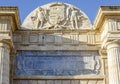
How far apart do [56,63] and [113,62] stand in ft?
7.83

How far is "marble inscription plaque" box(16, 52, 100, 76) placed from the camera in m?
14.4

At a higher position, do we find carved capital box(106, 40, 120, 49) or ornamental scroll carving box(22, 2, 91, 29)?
ornamental scroll carving box(22, 2, 91, 29)

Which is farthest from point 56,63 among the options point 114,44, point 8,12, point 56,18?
point 8,12

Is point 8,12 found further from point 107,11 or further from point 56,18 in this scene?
point 107,11

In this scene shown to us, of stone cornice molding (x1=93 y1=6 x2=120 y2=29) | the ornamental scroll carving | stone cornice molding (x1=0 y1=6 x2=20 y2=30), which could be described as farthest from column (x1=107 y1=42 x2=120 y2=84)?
stone cornice molding (x1=0 y1=6 x2=20 y2=30)

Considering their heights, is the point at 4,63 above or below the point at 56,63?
above

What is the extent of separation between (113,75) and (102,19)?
2.38 m

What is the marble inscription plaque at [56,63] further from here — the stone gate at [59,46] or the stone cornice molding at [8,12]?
the stone cornice molding at [8,12]

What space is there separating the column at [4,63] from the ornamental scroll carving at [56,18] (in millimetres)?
1954

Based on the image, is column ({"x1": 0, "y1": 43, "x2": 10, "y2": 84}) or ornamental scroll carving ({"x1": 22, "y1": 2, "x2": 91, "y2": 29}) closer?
column ({"x1": 0, "y1": 43, "x2": 10, "y2": 84})

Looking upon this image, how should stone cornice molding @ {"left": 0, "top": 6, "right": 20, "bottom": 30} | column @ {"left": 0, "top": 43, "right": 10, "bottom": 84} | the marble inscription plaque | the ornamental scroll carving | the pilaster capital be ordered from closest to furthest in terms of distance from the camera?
1. column @ {"left": 0, "top": 43, "right": 10, "bottom": 84}
2. the pilaster capital
3. stone cornice molding @ {"left": 0, "top": 6, "right": 20, "bottom": 30}
4. the marble inscription plaque
5. the ornamental scroll carving

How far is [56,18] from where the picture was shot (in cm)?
1534

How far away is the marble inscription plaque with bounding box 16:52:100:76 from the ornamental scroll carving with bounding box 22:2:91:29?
1.23m

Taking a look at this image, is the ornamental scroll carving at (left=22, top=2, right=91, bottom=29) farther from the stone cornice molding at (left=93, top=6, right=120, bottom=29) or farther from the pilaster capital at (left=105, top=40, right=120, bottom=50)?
the pilaster capital at (left=105, top=40, right=120, bottom=50)
